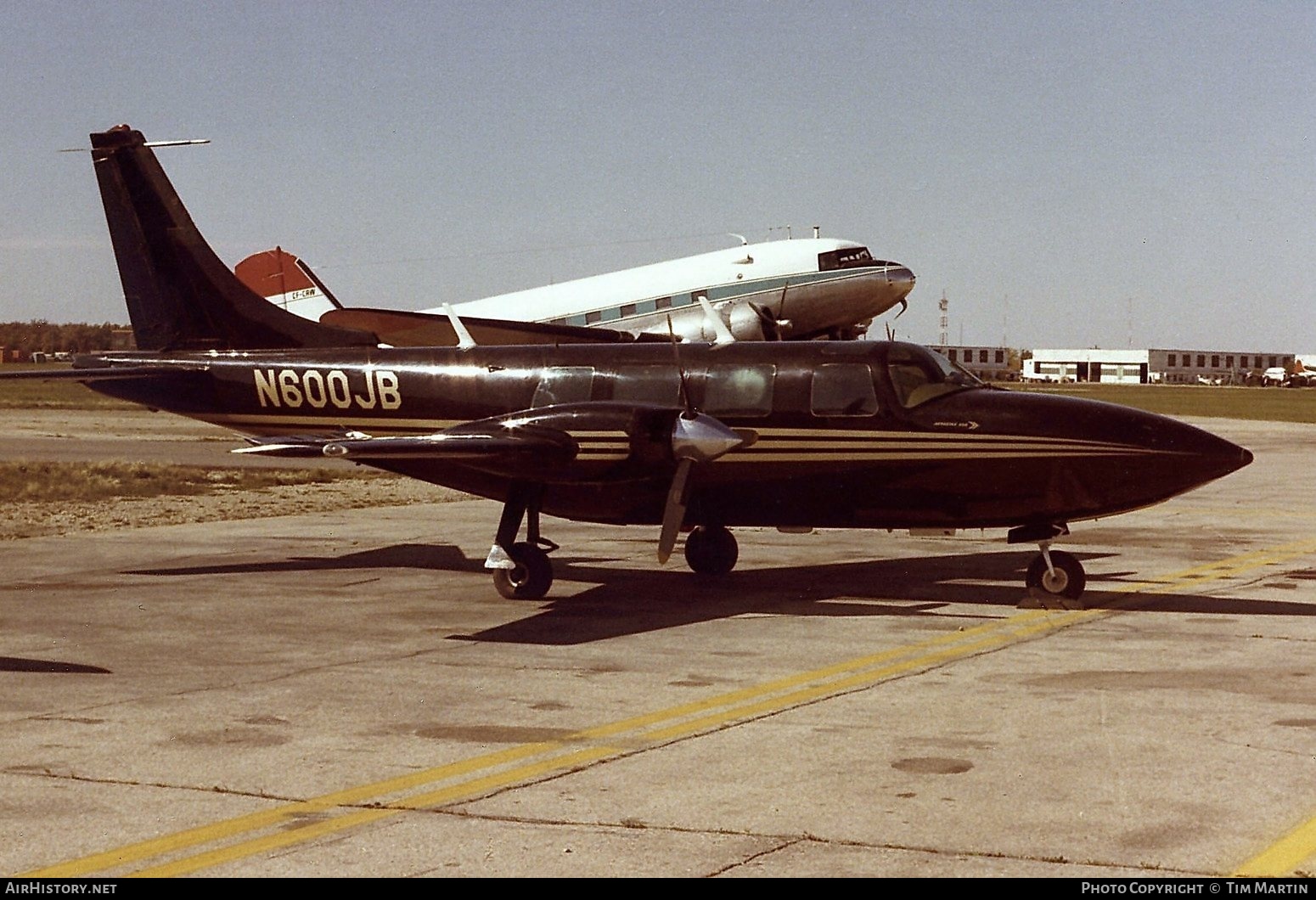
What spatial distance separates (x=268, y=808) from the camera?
9047 millimetres

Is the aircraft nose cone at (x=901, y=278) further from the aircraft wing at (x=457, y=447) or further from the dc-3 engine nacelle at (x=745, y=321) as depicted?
the aircraft wing at (x=457, y=447)

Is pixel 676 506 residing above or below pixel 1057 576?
above

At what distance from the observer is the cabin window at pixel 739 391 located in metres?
18.4

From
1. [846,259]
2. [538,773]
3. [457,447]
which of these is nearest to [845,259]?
[846,259]

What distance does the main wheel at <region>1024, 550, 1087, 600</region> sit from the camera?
1758 centimetres

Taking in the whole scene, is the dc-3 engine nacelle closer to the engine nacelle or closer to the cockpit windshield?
the engine nacelle

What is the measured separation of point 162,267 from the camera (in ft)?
78.0

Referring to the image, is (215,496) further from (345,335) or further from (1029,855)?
(1029,855)

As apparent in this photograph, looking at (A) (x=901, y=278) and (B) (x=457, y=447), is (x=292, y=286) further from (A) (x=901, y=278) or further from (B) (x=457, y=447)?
(B) (x=457, y=447)

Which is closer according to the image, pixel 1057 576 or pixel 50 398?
pixel 1057 576

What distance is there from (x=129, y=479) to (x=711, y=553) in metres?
21.1

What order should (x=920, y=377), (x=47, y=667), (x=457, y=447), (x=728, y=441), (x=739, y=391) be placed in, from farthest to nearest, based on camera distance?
(x=739, y=391) → (x=920, y=377) → (x=728, y=441) → (x=457, y=447) → (x=47, y=667)

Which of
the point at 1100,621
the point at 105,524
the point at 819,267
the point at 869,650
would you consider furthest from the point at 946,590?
the point at 819,267

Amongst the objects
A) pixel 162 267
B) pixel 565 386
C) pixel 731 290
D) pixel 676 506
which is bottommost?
pixel 676 506
